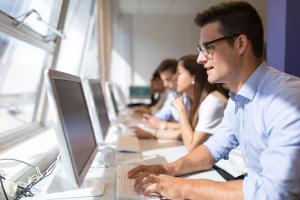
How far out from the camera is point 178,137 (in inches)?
87.1

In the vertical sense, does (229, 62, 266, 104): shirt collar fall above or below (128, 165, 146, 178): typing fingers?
above

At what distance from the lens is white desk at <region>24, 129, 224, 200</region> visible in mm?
1101

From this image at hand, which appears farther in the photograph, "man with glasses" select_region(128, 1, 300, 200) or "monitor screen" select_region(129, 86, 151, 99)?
"monitor screen" select_region(129, 86, 151, 99)

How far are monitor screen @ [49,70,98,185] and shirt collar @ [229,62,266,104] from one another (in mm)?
589

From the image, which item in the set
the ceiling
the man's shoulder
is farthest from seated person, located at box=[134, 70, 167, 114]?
the man's shoulder

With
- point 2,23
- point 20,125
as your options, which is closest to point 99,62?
point 20,125

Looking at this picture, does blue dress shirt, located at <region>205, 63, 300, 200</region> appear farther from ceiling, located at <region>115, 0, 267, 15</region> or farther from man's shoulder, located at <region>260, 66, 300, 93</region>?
ceiling, located at <region>115, 0, 267, 15</region>

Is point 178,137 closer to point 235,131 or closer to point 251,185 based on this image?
point 235,131

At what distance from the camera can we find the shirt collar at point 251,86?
1.08 metres

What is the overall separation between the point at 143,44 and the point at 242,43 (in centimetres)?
590

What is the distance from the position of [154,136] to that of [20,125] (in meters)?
0.95

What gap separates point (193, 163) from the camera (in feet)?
4.51

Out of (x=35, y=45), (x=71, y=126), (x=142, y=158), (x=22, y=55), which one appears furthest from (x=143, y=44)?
(x=71, y=126)

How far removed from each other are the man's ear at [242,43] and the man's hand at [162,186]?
514 millimetres
